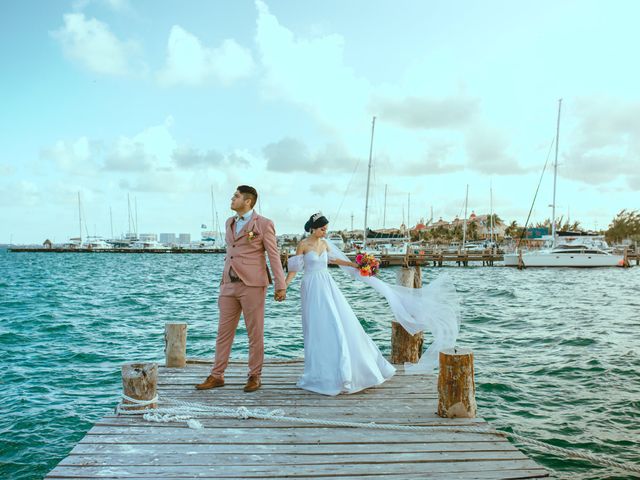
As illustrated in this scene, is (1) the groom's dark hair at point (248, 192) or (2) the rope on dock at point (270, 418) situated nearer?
(2) the rope on dock at point (270, 418)

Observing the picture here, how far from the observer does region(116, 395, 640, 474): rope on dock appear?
200 inches

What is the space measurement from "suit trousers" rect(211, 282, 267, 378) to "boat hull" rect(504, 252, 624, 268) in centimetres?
5174

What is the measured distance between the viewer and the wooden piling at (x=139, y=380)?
5461 millimetres

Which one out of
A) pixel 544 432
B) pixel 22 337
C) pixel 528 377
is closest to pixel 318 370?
pixel 544 432

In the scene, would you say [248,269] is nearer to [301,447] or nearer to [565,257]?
[301,447]

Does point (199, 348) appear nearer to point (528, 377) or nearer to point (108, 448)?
point (528, 377)

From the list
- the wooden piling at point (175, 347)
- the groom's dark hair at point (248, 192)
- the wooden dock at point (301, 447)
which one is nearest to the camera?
the wooden dock at point (301, 447)

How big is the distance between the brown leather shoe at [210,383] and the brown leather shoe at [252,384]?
355 millimetres

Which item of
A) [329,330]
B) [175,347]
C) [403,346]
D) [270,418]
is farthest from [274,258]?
[403,346]

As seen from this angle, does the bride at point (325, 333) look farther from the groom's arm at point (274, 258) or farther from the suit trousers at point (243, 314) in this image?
the suit trousers at point (243, 314)

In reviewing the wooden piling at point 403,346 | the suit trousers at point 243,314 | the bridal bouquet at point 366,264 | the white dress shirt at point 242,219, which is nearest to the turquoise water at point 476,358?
the wooden piling at point 403,346

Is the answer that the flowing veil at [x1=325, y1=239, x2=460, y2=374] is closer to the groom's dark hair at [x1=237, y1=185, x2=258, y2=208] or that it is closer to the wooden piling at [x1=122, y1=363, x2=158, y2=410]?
the groom's dark hair at [x1=237, y1=185, x2=258, y2=208]

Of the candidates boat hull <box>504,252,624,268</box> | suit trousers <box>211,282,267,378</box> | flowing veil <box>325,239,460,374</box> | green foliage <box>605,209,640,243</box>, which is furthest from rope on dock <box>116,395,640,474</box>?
green foliage <box>605,209,640,243</box>

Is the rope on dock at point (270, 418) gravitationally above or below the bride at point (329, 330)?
below
